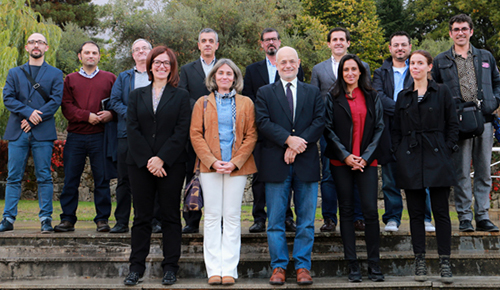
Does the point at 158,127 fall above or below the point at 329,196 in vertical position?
above

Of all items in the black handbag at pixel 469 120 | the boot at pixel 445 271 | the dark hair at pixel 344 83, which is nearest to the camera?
the boot at pixel 445 271

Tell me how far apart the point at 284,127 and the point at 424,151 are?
1399mm

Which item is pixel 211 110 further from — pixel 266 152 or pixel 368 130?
pixel 368 130

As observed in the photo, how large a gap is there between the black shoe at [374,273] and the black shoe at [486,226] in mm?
1742

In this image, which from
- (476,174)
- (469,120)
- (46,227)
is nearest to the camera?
(469,120)

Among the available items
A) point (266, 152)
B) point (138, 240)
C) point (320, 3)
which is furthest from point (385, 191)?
point (320, 3)

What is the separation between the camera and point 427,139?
4457 mm

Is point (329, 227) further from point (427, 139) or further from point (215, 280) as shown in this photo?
point (215, 280)

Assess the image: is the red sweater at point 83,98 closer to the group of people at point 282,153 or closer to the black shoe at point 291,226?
the group of people at point 282,153

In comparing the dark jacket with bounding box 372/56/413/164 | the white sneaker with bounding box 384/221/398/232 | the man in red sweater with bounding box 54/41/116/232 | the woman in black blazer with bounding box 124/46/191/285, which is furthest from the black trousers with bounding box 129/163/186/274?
the white sneaker with bounding box 384/221/398/232

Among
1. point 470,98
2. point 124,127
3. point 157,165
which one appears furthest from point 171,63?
point 470,98

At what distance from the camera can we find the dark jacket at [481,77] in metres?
5.29

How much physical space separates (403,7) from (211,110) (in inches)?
1252

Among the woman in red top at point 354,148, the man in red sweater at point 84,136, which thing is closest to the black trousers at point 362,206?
the woman in red top at point 354,148
